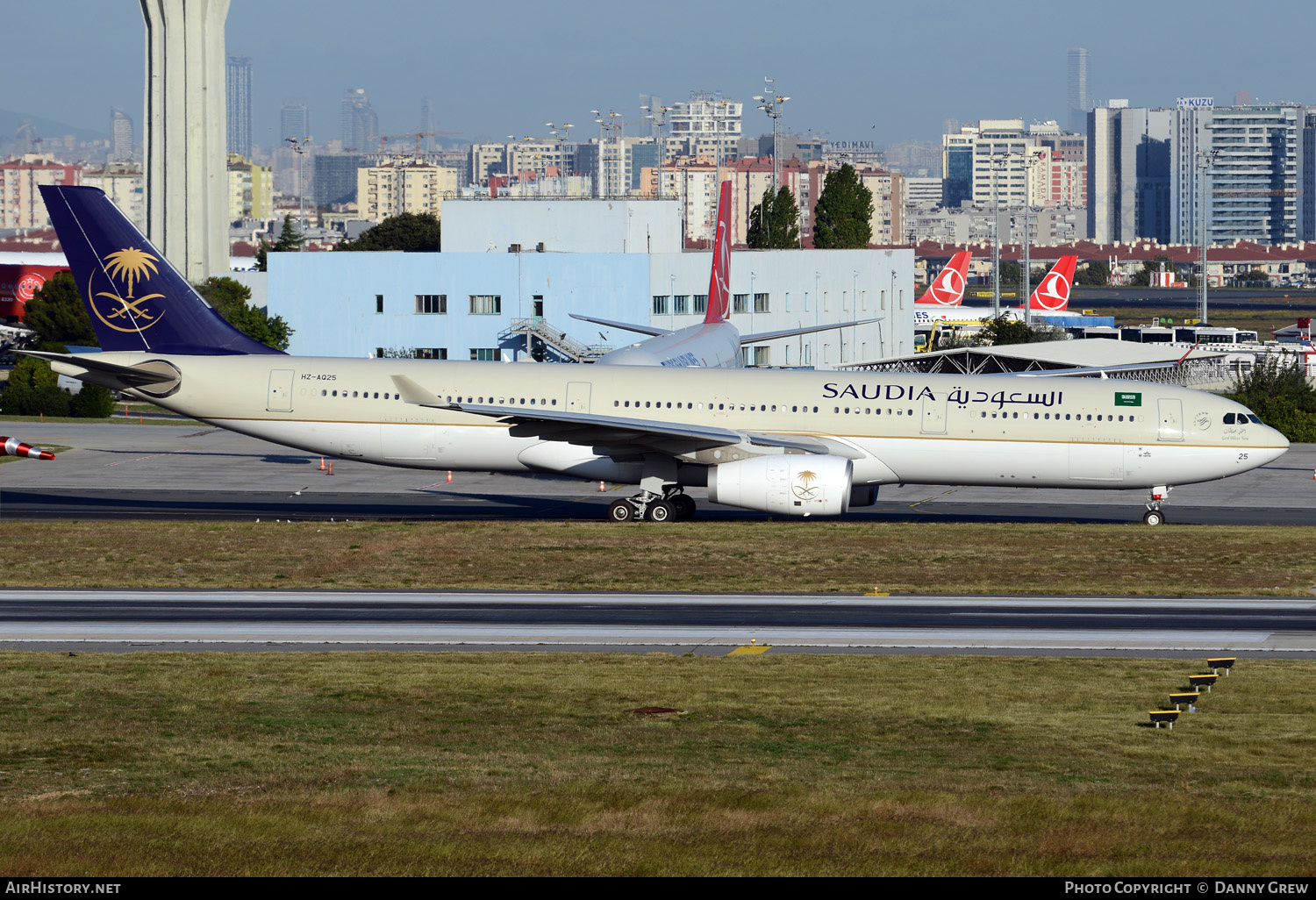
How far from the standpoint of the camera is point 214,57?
118m

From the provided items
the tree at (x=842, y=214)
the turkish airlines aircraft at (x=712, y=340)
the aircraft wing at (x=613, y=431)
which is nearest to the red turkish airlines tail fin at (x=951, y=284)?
the tree at (x=842, y=214)

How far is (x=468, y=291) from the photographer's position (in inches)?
3435

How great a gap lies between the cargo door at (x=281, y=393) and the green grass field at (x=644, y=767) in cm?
1697

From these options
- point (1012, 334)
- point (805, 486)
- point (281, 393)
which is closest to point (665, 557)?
point (805, 486)

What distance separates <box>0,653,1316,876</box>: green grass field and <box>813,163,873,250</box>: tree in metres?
96.5

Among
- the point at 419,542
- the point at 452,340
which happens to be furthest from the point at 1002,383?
the point at 452,340

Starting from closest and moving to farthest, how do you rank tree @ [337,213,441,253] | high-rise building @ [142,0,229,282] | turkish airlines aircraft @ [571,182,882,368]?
1. turkish airlines aircraft @ [571,182,882,368]
2. high-rise building @ [142,0,229,282]
3. tree @ [337,213,441,253]

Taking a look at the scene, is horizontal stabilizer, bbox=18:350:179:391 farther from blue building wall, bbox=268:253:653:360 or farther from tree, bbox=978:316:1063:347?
tree, bbox=978:316:1063:347

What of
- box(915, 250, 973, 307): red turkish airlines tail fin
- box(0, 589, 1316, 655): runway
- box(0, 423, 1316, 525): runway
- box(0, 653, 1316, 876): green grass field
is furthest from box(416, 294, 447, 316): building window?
box(915, 250, 973, 307): red turkish airlines tail fin

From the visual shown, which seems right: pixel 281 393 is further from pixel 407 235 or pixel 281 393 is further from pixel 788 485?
pixel 407 235

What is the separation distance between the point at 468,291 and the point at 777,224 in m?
35.2

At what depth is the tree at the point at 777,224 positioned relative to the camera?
4496 inches

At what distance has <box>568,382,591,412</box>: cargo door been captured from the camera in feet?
126
